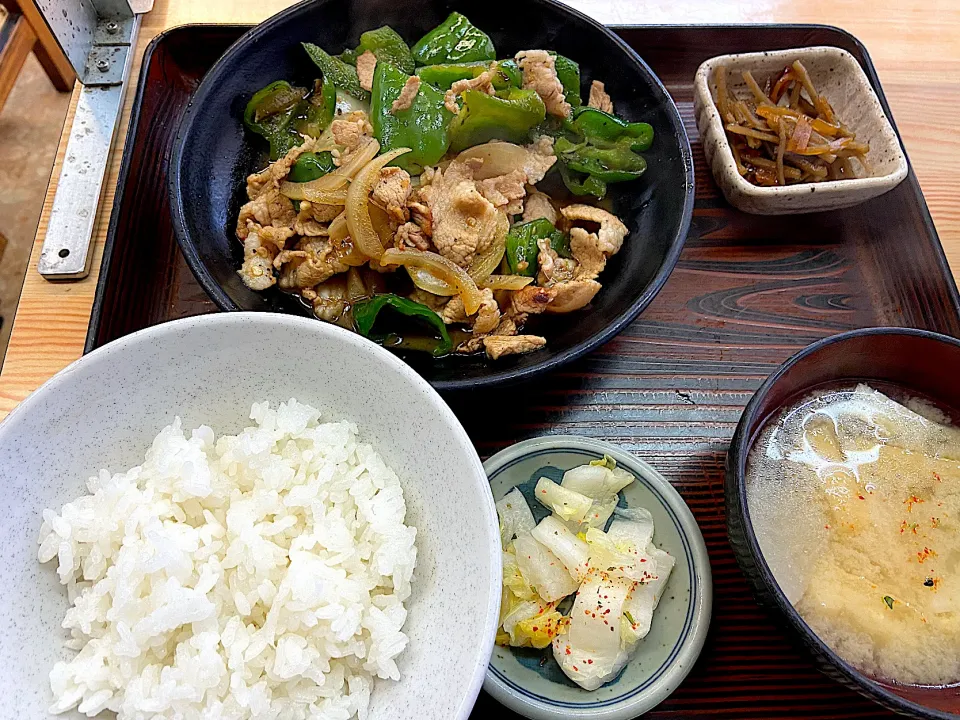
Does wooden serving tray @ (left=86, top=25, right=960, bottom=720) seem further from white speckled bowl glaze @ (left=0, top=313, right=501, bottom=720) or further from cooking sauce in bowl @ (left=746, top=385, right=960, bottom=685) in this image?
white speckled bowl glaze @ (left=0, top=313, right=501, bottom=720)

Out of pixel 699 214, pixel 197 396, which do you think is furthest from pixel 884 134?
pixel 197 396

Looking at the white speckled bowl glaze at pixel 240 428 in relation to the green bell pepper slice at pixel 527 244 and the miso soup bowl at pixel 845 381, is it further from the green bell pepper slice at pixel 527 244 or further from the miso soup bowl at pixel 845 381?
the green bell pepper slice at pixel 527 244

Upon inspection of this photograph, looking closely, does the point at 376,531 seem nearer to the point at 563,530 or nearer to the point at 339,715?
the point at 339,715

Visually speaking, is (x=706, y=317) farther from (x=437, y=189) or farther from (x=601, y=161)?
(x=437, y=189)

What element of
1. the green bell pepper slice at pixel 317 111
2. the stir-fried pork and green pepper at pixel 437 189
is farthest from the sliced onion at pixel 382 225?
the green bell pepper slice at pixel 317 111

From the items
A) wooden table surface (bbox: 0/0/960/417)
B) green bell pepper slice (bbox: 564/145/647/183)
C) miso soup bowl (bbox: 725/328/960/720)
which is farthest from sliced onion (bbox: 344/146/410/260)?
miso soup bowl (bbox: 725/328/960/720)
